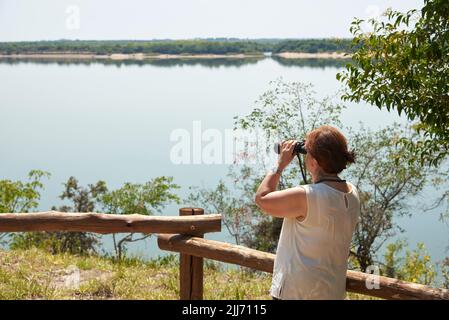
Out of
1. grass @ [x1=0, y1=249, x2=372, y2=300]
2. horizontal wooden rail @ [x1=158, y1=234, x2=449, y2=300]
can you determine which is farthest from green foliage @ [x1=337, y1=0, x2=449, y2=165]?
grass @ [x1=0, y1=249, x2=372, y2=300]

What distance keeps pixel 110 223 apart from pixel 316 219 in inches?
79.7

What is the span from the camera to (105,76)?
338ft

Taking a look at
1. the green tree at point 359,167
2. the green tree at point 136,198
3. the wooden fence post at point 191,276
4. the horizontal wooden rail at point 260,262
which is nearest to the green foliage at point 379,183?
the green tree at point 359,167

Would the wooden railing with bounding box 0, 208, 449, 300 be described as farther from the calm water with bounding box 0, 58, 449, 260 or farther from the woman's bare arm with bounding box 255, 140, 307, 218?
the calm water with bounding box 0, 58, 449, 260

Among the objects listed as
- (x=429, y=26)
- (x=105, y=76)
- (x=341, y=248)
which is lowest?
(x=105, y=76)

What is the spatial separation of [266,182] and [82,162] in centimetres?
→ 3651

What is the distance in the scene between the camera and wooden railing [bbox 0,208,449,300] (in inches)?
173

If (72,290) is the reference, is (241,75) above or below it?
below

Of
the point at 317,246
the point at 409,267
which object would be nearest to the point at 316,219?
the point at 317,246

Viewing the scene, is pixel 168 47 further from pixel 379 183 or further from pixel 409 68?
pixel 409 68

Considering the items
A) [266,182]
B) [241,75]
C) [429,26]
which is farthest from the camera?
[241,75]

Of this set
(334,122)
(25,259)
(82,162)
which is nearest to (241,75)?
(82,162)
